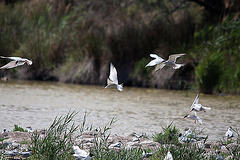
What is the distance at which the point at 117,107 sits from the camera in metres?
6.19

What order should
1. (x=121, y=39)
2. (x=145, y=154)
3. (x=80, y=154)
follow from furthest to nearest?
(x=121, y=39) → (x=145, y=154) → (x=80, y=154)

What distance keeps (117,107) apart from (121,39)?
13.5 feet

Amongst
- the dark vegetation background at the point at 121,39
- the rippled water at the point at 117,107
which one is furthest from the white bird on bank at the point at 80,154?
the dark vegetation background at the point at 121,39

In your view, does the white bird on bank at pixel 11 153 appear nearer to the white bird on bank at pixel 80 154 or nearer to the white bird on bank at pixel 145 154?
the white bird on bank at pixel 80 154

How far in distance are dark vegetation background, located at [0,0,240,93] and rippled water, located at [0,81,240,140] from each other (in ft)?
2.65

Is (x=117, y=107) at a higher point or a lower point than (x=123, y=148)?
higher

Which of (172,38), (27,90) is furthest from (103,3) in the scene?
(27,90)

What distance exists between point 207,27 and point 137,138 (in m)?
6.83

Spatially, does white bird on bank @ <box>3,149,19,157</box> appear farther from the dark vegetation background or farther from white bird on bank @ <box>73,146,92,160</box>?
the dark vegetation background

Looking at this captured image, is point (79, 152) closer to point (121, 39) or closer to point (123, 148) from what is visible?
point (123, 148)

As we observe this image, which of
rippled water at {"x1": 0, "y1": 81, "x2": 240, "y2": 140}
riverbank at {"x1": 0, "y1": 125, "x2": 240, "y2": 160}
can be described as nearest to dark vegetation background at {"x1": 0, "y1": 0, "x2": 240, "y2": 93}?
rippled water at {"x1": 0, "y1": 81, "x2": 240, "y2": 140}

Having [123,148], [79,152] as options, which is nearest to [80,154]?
[79,152]

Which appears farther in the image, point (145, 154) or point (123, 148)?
point (145, 154)

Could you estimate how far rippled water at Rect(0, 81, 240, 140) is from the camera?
189 inches
